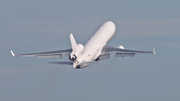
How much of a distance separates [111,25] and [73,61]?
3887 centimetres

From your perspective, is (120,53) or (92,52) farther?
(120,53)

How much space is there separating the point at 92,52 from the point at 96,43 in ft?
Answer: 24.8

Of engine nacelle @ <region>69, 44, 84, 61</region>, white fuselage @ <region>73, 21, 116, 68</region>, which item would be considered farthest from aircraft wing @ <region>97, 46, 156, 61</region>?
engine nacelle @ <region>69, 44, 84, 61</region>

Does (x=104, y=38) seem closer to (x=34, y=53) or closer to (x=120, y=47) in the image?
(x=120, y=47)

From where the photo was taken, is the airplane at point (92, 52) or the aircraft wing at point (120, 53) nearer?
the airplane at point (92, 52)

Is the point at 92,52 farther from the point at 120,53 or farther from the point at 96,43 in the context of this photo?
the point at 120,53

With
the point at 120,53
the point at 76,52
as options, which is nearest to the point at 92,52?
the point at 120,53

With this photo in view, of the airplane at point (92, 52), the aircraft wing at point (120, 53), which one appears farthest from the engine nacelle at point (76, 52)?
the aircraft wing at point (120, 53)

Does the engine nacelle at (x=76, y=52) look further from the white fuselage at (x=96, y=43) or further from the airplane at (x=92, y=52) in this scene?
the white fuselage at (x=96, y=43)

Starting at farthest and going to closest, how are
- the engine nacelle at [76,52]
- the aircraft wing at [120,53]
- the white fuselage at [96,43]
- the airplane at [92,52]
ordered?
the aircraft wing at [120,53] → the white fuselage at [96,43] → the airplane at [92,52] → the engine nacelle at [76,52]

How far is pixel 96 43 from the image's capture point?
447 ft

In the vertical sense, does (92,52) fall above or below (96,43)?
below

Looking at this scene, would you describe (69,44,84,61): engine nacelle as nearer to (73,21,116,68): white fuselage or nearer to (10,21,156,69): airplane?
(10,21,156,69): airplane

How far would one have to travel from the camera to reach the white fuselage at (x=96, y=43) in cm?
12245
